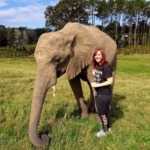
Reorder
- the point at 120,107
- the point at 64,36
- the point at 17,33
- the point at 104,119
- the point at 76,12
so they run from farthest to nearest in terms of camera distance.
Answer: the point at 17,33
the point at 76,12
the point at 120,107
the point at 104,119
the point at 64,36

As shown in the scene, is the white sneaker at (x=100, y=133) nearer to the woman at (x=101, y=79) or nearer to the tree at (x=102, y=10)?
the woman at (x=101, y=79)

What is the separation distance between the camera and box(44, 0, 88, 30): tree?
158 feet

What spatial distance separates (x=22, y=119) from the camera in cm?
530

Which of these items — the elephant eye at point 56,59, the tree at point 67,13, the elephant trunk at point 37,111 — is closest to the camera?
the elephant trunk at point 37,111

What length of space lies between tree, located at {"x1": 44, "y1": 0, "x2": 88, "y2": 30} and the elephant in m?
43.7

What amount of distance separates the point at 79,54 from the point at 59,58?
467mm

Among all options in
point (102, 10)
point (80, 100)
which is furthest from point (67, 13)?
point (80, 100)

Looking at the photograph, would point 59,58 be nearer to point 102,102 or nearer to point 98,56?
point 98,56

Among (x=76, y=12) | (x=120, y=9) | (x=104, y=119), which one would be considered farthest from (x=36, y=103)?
(x=120, y=9)

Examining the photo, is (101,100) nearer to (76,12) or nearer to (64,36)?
(64,36)

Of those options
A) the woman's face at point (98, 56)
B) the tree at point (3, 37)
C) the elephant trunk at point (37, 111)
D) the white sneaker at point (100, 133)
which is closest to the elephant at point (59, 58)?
the elephant trunk at point (37, 111)

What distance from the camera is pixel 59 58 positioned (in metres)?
4.15

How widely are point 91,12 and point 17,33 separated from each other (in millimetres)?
16920

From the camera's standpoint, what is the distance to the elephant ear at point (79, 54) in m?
4.40
